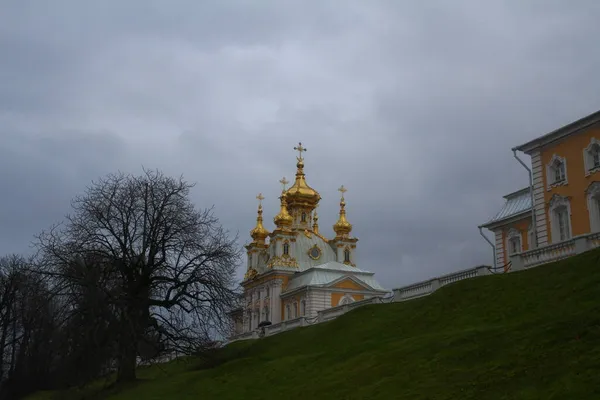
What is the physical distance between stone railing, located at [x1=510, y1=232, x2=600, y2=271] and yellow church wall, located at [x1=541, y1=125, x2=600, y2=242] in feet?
31.0

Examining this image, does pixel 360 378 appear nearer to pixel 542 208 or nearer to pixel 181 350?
pixel 181 350

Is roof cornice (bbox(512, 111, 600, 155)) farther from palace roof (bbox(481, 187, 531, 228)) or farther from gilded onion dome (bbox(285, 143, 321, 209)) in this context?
gilded onion dome (bbox(285, 143, 321, 209))

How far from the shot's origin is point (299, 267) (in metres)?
79.0

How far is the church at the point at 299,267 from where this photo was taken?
70.3m

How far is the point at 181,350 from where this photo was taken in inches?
1267

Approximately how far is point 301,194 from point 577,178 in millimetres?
54991

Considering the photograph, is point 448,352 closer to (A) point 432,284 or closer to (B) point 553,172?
(A) point 432,284

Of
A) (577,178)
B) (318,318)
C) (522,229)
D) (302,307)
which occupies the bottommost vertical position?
(318,318)

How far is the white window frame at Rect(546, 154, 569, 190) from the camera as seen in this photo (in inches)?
1350

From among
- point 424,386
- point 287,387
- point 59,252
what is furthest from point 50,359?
point 424,386

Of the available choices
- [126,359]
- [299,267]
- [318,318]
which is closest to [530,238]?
[318,318]

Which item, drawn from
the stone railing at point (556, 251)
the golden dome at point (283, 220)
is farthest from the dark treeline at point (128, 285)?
the golden dome at point (283, 220)

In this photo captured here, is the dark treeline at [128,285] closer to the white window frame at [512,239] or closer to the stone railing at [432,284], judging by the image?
the stone railing at [432,284]

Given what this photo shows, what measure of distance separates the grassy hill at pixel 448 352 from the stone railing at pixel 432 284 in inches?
69.5
